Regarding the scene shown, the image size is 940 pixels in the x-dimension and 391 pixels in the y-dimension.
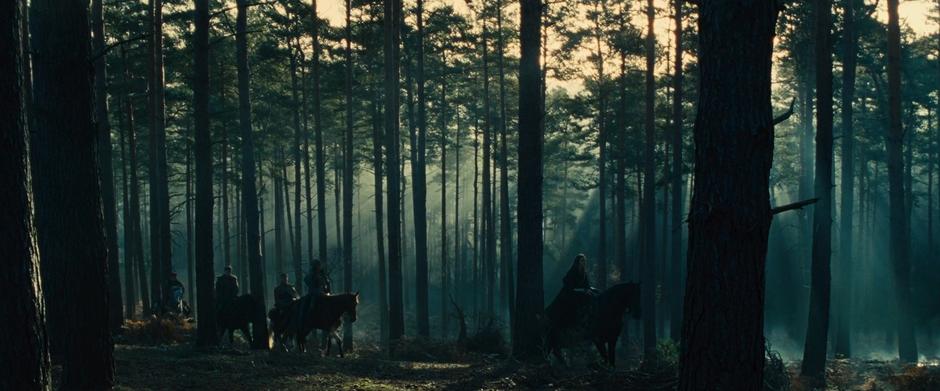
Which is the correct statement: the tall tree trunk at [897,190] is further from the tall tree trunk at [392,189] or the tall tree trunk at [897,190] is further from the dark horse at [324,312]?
the dark horse at [324,312]

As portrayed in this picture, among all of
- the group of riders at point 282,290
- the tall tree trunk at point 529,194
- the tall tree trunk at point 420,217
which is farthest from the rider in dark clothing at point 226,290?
the tall tree trunk at point 529,194

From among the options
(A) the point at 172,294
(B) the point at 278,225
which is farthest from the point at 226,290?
(B) the point at 278,225

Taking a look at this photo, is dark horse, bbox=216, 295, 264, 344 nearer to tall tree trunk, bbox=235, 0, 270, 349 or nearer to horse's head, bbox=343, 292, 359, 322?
tall tree trunk, bbox=235, 0, 270, 349

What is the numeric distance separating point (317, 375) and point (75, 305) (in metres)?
5.36

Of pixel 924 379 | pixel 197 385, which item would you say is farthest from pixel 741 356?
pixel 924 379

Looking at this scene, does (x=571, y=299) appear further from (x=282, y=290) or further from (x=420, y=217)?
(x=420, y=217)

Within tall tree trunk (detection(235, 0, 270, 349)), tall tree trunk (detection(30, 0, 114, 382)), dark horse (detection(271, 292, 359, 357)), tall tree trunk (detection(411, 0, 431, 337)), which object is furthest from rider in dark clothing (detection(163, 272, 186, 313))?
tall tree trunk (detection(30, 0, 114, 382))

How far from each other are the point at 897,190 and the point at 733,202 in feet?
71.1

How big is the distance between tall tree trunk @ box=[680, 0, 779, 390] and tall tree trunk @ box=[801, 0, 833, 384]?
524 inches

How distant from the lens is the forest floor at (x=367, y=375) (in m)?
12.7

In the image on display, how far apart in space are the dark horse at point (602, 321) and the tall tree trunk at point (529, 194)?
0.53 meters

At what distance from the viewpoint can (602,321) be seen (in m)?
17.0

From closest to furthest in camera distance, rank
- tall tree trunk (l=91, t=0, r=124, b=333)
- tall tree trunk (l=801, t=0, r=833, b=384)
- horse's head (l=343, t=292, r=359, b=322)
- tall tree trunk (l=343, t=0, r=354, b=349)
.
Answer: tall tree trunk (l=801, t=0, r=833, b=384)
horse's head (l=343, t=292, r=359, b=322)
tall tree trunk (l=91, t=0, r=124, b=333)
tall tree trunk (l=343, t=0, r=354, b=349)

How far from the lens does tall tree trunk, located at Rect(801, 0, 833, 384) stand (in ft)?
60.3
